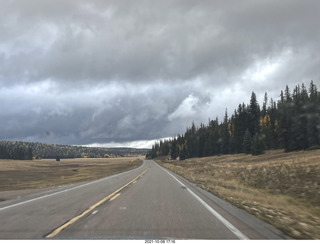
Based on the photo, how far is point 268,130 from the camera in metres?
79.6

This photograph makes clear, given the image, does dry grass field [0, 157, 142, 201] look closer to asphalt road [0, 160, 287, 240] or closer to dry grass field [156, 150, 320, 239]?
asphalt road [0, 160, 287, 240]

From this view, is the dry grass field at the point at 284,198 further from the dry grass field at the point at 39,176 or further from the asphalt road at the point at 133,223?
the dry grass field at the point at 39,176

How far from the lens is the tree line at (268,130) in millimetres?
55531

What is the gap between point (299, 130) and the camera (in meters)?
54.3

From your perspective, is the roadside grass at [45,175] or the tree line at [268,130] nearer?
the roadside grass at [45,175]

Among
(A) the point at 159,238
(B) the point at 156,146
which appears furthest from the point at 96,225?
(B) the point at 156,146

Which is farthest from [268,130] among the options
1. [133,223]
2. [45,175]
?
[133,223]

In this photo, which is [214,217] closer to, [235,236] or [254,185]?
[235,236]

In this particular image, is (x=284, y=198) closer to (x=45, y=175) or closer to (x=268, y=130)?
(x=45, y=175)

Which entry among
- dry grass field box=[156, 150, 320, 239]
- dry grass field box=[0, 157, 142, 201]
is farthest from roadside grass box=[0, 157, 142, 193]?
dry grass field box=[156, 150, 320, 239]

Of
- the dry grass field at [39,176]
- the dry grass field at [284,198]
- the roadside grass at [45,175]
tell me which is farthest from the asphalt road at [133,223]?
the roadside grass at [45,175]

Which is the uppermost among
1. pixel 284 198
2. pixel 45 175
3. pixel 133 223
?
pixel 133 223
